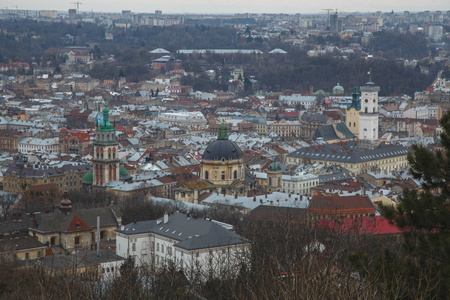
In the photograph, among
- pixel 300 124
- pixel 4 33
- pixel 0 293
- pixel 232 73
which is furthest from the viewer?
pixel 4 33

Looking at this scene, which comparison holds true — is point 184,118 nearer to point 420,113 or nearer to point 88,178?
point 420,113

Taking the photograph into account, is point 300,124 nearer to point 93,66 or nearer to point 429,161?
point 93,66

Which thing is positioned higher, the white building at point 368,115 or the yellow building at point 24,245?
the yellow building at point 24,245

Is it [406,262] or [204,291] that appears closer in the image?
[406,262]

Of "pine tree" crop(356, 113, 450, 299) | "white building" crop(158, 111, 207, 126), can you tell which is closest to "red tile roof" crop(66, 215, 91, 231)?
"pine tree" crop(356, 113, 450, 299)

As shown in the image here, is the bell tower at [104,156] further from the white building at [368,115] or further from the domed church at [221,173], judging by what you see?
the white building at [368,115]

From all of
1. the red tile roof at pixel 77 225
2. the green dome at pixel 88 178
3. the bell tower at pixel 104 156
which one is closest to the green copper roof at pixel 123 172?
the green dome at pixel 88 178

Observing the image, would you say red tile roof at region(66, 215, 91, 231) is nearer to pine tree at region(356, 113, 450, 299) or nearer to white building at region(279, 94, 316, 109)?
pine tree at region(356, 113, 450, 299)

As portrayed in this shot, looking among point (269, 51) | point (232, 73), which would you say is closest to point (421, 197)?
point (232, 73)
